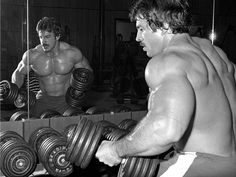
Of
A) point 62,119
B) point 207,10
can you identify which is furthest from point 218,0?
point 62,119

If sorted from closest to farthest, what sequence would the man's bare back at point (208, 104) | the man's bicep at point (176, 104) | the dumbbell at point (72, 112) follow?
the man's bicep at point (176, 104)
the man's bare back at point (208, 104)
the dumbbell at point (72, 112)

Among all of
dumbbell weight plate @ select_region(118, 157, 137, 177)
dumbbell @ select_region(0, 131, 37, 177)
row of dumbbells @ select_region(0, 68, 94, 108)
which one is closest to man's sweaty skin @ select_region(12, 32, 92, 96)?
row of dumbbells @ select_region(0, 68, 94, 108)

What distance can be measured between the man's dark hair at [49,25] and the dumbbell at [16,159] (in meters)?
1.46

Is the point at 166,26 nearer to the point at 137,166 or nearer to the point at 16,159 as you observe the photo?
the point at 137,166

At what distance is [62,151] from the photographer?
9.82 ft

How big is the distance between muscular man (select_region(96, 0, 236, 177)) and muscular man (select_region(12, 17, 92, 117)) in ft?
7.88

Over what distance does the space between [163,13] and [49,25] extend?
8.62 feet

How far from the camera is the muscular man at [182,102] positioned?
136 cm

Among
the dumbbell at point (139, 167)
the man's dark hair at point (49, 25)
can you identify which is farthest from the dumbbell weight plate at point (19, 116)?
the dumbbell at point (139, 167)

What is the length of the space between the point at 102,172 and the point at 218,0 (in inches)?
154

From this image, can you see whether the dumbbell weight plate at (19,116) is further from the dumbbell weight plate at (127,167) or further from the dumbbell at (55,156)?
the dumbbell weight plate at (127,167)

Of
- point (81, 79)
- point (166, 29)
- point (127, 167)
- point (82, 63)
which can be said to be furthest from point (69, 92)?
→ point (166, 29)

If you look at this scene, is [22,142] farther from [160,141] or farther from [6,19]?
[160,141]

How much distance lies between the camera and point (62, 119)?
3672 millimetres
